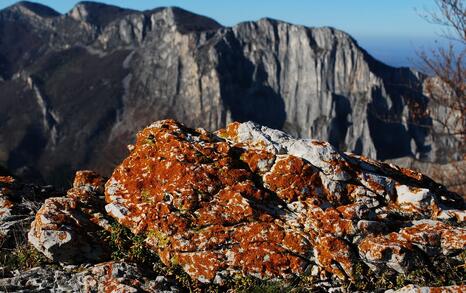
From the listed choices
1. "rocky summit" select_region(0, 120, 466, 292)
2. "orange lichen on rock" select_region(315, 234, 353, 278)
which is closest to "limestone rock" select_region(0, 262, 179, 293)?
"rocky summit" select_region(0, 120, 466, 292)

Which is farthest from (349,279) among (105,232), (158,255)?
(105,232)

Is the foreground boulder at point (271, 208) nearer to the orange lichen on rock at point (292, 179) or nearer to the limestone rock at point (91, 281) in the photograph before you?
the orange lichen on rock at point (292, 179)

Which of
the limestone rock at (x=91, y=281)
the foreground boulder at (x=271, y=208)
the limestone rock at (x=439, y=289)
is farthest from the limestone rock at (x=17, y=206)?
the limestone rock at (x=439, y=289)

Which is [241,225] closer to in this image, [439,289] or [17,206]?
[439,289]

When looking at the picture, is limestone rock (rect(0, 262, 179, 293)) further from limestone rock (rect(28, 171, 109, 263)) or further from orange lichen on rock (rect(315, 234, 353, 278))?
orange lichen on rock (rect(315, 234, 353, 278))

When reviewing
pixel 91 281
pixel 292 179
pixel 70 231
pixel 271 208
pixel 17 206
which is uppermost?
pixel 292 179

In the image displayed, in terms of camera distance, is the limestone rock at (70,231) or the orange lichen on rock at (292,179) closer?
the limestone rock at (70,231)

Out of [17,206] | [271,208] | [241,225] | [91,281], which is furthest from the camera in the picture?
[17,206]

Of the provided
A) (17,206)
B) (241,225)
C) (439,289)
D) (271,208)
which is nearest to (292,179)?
(271,208)
